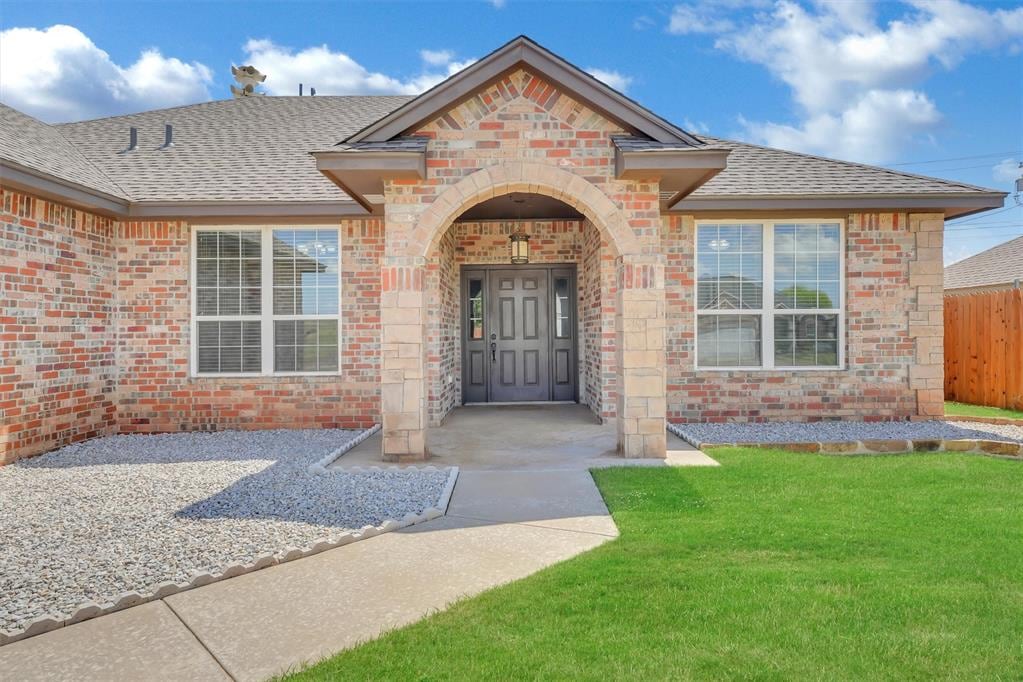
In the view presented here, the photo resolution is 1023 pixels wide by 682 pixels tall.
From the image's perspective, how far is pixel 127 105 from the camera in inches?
1977

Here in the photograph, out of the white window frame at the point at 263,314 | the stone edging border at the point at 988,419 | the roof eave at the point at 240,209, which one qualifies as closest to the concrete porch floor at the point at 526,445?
the white window frame at the point at 263,314

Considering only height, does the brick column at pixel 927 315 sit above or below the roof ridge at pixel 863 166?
below

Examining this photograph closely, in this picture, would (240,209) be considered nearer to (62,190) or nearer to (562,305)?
(62,190)

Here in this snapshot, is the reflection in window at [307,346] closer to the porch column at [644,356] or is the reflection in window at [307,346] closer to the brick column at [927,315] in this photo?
the porch column at [644,356]

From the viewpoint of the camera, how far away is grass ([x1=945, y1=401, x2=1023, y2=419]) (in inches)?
373

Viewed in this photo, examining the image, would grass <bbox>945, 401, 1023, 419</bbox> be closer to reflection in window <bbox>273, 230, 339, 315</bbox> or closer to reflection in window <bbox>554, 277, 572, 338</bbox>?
reflection in window <bbox>554, 277, 572, 338</bbox>

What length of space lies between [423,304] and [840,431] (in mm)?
5619

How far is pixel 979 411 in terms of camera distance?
9992mm

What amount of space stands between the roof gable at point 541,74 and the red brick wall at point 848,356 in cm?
267

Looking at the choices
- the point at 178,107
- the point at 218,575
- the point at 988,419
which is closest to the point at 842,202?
the point at 988,419

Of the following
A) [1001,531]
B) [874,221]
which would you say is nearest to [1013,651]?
[1001,531]

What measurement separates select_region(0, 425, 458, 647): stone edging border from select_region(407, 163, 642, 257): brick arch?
279cm

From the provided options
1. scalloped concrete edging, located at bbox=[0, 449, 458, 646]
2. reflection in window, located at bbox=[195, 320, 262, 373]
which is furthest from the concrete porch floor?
reflection in window, located at bbox=[195, 320, 262, 373]

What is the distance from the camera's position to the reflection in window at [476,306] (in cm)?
1119
